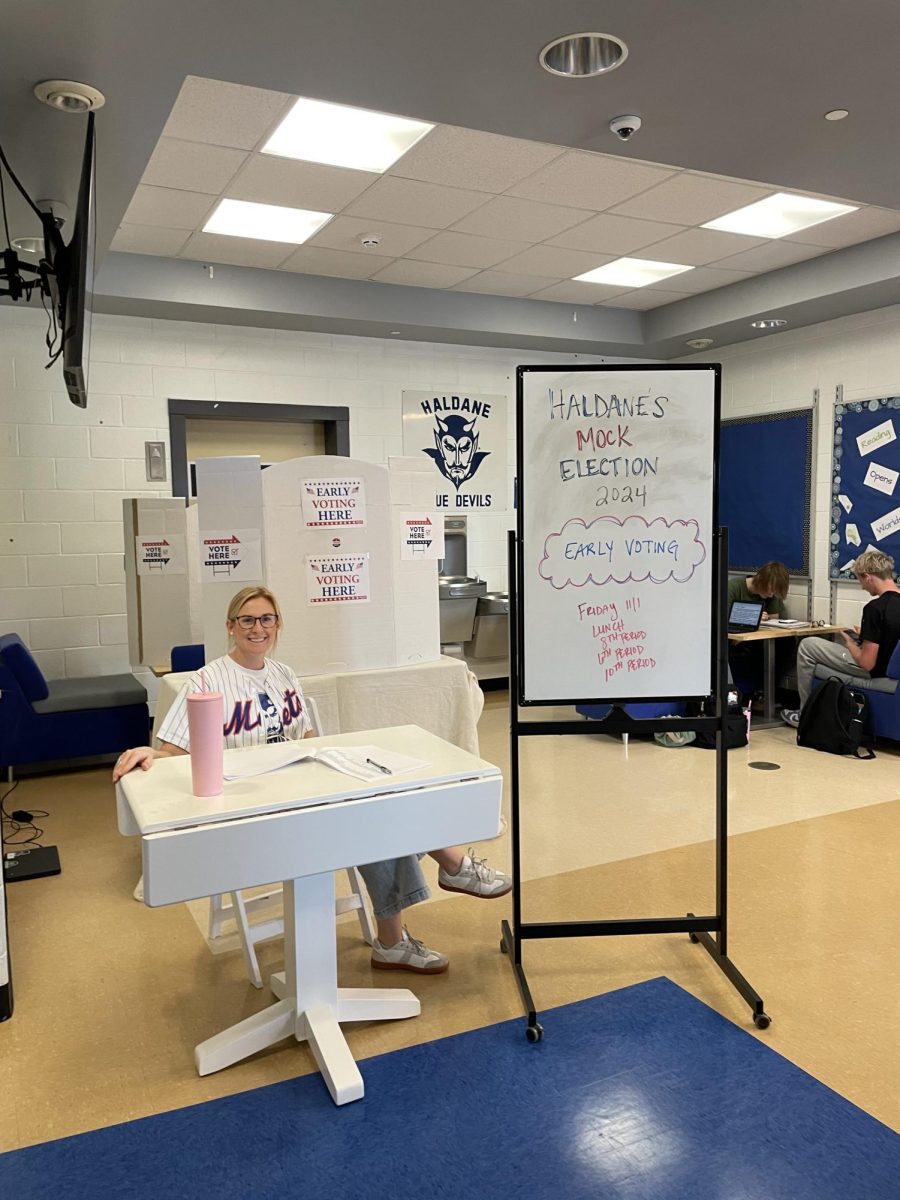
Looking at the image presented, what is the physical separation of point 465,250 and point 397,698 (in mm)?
2883

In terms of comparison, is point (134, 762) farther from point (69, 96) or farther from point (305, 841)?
point (69, 96)

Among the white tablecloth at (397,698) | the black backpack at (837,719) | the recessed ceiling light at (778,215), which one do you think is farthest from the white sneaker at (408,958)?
the recessed ceiling light at (778,215)

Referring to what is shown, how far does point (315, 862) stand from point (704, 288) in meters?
5.38

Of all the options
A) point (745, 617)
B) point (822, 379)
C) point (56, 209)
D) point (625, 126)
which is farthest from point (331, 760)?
point (822, 379)

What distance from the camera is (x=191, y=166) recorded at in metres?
3.90

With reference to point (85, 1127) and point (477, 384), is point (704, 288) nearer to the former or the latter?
point (477, 384)

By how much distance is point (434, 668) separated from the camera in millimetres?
3762

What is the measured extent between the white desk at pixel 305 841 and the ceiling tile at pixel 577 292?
4391 millimetres

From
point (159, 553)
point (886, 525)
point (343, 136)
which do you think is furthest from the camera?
point (886, 525)

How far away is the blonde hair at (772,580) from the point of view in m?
6.28

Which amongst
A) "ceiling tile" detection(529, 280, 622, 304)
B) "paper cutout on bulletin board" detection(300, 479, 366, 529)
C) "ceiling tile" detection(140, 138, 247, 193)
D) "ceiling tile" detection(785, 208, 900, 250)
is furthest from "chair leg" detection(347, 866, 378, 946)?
"ceiling tile" detection(529, 280, 622, 304)

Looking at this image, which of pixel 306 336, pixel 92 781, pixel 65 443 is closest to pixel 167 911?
pixel 92 781

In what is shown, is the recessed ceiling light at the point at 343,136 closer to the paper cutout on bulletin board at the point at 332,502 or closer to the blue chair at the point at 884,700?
the paper cutout on bulletin board at the point at 332,502

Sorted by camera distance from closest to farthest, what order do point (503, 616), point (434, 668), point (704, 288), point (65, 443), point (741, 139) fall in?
point (741, 139)
point (434, 668)
point (65, 443)
point (704, 288)
point (503, 616)
